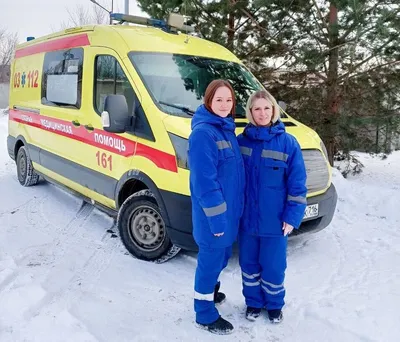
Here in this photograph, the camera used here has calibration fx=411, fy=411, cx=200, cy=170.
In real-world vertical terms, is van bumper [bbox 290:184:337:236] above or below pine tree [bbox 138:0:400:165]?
below

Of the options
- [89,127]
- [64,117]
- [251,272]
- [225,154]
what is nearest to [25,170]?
[64,117]

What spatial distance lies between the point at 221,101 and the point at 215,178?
1.68 ft

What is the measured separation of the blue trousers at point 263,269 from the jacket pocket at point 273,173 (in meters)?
0.40

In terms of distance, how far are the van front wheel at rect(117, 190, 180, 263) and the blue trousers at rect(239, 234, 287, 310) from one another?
3.19 ft

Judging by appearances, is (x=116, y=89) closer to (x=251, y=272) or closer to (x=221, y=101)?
(x=221, y=101)

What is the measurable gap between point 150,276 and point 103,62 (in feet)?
7.60

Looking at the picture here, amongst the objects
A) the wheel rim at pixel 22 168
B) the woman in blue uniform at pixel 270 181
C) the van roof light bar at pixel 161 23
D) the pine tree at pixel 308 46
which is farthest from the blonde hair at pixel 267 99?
the wheel rim at pixel 22 168

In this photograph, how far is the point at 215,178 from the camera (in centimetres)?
254

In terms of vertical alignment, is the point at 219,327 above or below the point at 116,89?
below

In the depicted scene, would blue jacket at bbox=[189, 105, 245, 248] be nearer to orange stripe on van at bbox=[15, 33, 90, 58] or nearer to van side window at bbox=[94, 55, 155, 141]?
van side window at bbox=[94, 55, 155, 141]

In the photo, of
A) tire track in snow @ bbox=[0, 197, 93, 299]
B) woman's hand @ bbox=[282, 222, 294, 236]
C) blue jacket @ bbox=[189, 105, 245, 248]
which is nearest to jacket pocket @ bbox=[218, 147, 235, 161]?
blue jacket @ bbox=[189, 105, 245, 248]

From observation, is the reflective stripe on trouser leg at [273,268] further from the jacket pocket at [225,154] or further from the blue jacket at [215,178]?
the jacket pocket at [225,154]

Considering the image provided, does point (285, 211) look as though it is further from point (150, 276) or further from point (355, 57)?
point (355, 57)

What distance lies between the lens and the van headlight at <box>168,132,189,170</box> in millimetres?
3408
